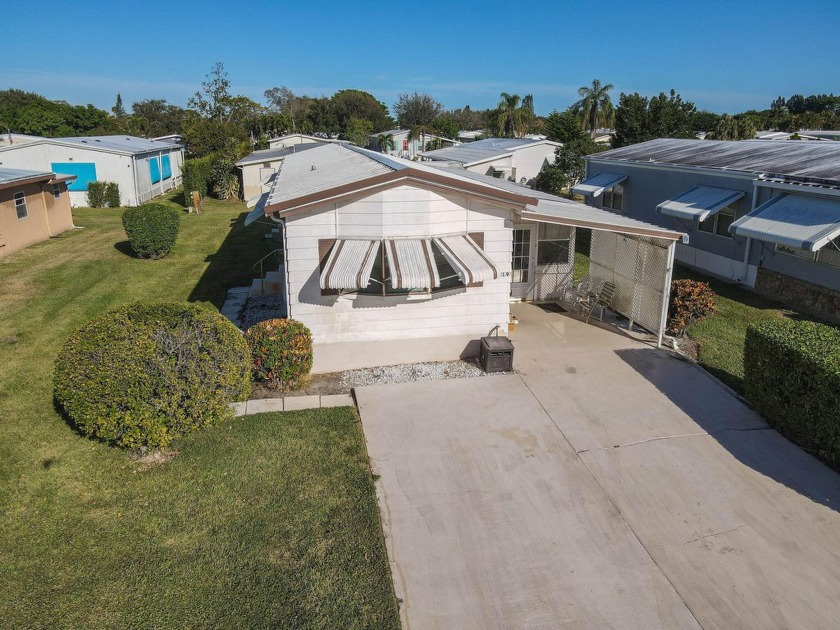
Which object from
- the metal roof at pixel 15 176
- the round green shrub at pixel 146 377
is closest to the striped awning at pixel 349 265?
the round green shrub at pixel 146 377

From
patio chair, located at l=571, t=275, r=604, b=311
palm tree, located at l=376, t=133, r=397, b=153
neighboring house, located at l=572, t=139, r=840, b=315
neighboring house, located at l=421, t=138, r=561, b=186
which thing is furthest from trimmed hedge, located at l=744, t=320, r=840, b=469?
palm tree, located at l=376, t=133, r=397, b=153

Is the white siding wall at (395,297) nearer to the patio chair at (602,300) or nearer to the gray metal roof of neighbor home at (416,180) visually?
the gray metal roof of neighbor home at (416,180)

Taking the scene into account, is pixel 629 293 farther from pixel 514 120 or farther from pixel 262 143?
pixel 514 120

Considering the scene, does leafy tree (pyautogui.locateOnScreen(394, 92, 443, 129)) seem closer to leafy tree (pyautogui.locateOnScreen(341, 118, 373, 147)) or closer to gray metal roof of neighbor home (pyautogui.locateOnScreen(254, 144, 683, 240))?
leafy tree (pyautogui.locateOnScreen(341, 118, 373, 147))

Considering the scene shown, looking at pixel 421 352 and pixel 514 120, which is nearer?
pixel 421 352

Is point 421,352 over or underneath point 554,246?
underneath

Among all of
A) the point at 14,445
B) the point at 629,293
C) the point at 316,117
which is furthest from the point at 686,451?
the point at 316,117
